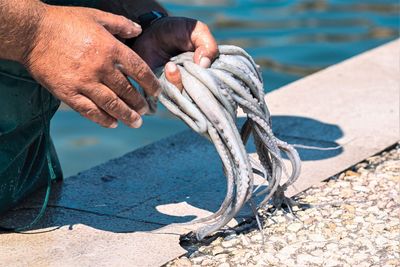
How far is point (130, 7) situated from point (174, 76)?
2.22 ft

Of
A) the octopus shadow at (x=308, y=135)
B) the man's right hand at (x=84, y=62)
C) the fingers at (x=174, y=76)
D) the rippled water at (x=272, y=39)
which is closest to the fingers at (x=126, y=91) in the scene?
the man's right hand at (x=84, y=62)

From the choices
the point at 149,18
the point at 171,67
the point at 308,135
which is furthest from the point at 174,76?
the point at 308,135

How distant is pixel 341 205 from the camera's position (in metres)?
3.86

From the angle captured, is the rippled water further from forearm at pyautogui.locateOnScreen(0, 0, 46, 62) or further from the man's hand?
forearm at pyautogui.locateOnScreen(0, 0, 46, 62)

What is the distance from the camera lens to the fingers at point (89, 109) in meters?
3.28

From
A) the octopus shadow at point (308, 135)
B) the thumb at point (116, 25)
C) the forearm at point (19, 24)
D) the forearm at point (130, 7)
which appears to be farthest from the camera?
the octopus shadow at point (308, 135)

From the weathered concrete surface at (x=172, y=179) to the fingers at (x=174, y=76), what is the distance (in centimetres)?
54

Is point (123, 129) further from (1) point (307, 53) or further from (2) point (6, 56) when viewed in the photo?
(2) point (6, 56)

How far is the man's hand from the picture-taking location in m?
3.52

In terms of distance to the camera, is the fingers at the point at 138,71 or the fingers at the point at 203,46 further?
the fingers at the point at 203,46

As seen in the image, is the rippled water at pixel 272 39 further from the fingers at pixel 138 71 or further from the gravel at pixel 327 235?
the fingers at pixel 138 71

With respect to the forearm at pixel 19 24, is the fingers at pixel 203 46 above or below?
below

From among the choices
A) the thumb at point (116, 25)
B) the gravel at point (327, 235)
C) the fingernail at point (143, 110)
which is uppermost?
the thumb at point (116, 25)

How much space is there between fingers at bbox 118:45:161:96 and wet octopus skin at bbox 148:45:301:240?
0.15 feet
